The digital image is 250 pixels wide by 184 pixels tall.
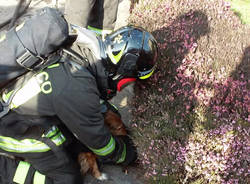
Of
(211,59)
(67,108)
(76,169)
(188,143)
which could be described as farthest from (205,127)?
(76,169)

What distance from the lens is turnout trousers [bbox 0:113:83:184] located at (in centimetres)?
314

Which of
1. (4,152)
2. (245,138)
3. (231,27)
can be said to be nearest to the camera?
(245,138)

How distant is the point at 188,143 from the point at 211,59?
1.32 meters

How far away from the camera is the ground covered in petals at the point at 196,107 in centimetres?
249

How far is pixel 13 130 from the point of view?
3.05m

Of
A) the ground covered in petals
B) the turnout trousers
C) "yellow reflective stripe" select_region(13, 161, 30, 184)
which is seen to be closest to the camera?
the ground covered in petals

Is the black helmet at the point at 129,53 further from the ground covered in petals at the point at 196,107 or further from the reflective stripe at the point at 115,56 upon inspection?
the ground covered in petals at the point at 196,107

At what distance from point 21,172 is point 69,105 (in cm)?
125

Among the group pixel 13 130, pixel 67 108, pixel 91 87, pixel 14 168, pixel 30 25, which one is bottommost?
pixel 14 168

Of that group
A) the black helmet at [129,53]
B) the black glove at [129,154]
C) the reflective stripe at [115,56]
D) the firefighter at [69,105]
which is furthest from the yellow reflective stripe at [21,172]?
the reflective stripe at [115,56]

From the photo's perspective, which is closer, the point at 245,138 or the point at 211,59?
the point at 245,138

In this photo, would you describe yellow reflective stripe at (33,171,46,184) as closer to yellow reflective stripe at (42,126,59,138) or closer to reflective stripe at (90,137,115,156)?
yellow reflective stripe at (42,126,59,138)

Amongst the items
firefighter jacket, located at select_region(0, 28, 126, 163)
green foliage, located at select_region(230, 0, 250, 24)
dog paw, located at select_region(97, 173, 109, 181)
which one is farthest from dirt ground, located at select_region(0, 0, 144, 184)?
green foliage, located at select_region(230, 0, 250, 24)

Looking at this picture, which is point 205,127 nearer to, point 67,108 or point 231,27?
point 67,108
